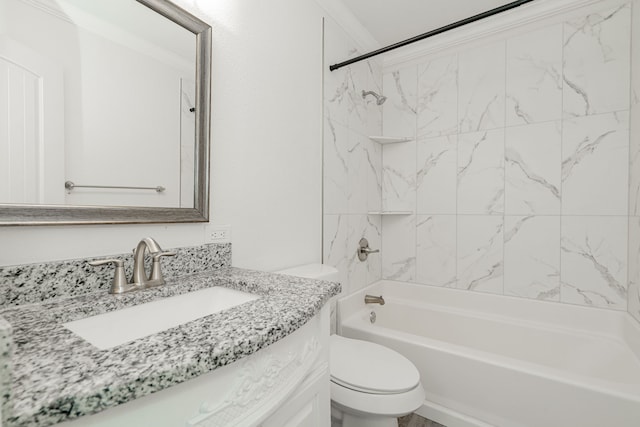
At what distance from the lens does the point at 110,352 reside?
0.47m

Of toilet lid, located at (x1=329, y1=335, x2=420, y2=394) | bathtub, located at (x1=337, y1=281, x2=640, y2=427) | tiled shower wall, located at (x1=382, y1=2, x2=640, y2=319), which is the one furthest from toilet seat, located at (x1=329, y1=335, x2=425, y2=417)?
tiled shower wall, located at (x1=382, y1=2, x2=640, y2=319)

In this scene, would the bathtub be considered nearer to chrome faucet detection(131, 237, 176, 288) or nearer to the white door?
chrome faucet detection(131, 237, 176, 288)

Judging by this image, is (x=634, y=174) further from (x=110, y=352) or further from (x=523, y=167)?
(x=110, y=352)

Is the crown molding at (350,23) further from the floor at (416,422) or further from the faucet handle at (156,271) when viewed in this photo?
the floor at (416,422)

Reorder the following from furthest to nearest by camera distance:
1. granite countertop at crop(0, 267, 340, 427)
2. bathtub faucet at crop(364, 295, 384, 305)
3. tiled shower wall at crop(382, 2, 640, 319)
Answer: bathtub faucet at crop(364, 295, 384, 305)
tiled shower wall at crop(382, 2, 640, 319)
granite countertop at crop(0, 267, 340, 427)

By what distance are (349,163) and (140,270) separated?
148 centimetres

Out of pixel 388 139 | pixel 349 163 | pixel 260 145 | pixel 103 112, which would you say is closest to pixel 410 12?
pixel 388 139

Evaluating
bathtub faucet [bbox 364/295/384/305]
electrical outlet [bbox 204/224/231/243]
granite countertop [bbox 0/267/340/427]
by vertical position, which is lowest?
bathtub faucet [bbox 364/295/384/305]

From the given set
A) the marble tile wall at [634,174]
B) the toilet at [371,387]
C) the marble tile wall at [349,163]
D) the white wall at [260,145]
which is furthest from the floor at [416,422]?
the marble tile wall at [634,174]

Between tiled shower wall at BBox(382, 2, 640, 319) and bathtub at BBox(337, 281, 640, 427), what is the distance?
12 centimetres

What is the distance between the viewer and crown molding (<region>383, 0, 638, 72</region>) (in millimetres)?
1755

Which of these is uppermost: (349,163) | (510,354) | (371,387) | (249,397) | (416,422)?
(349,163)

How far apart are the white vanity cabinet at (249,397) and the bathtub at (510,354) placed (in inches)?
37.1

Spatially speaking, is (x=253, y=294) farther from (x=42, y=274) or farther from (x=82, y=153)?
(x=82, y=153)
